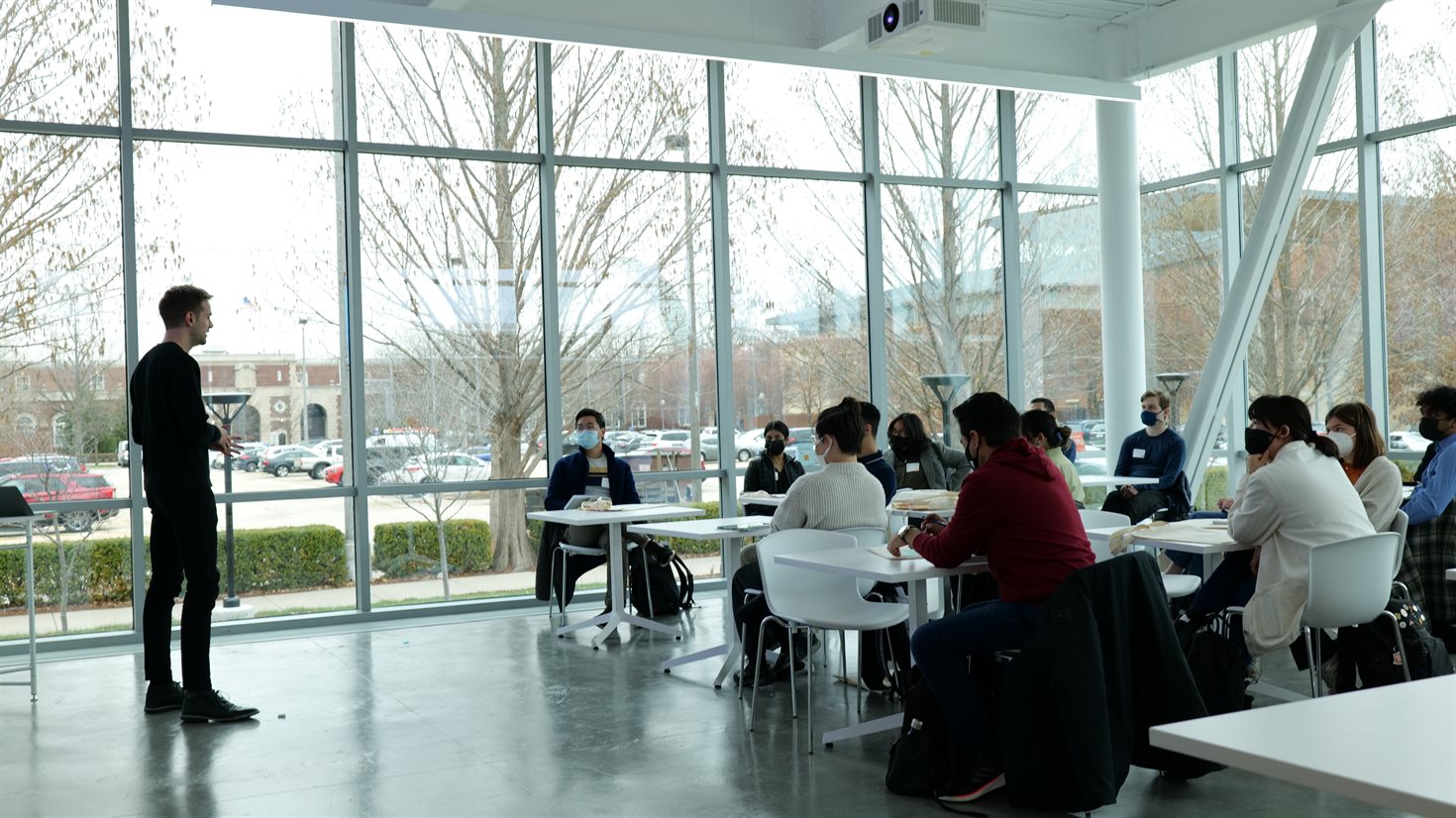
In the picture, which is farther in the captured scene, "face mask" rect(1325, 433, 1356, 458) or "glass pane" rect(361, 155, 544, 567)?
"glass pane" rect(361, 155, 544, 567)

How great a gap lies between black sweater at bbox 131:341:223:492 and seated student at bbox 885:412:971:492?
4.25 meters

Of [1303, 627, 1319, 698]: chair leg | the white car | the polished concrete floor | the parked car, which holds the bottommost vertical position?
the polished concrete floor

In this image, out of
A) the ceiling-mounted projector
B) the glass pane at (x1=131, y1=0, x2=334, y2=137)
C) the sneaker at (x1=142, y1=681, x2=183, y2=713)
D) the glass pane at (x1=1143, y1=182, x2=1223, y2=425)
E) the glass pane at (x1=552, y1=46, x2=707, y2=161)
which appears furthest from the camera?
the glass pane at (x1=1143, y1=182, x2=1223, y2=425)

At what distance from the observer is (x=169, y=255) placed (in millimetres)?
7938

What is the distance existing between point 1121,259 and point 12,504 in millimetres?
8067

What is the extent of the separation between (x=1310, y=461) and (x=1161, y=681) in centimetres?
136

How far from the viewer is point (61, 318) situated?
25.2 feet

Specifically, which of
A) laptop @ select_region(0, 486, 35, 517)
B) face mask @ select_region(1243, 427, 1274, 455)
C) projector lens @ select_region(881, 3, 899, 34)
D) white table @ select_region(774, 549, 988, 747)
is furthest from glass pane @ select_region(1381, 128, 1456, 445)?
laptop @ select_region(0, 486, 35, 517)

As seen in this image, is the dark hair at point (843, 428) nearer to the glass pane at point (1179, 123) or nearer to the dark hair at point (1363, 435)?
the dark hair at point (1363, 435)

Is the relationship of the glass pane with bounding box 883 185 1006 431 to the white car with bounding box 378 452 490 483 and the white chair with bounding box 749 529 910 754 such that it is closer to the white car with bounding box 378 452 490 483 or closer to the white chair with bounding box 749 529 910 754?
the white car with bounding box 378 452 490 483

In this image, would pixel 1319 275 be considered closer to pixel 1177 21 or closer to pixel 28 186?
pixel 1177 21

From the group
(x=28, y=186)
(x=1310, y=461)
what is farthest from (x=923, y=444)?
(x=28, y=186)

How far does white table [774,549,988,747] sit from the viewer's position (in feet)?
14.0

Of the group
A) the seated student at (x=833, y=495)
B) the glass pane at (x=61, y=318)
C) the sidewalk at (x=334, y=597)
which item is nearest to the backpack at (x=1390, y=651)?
the seated student at (x=833, y=495)
